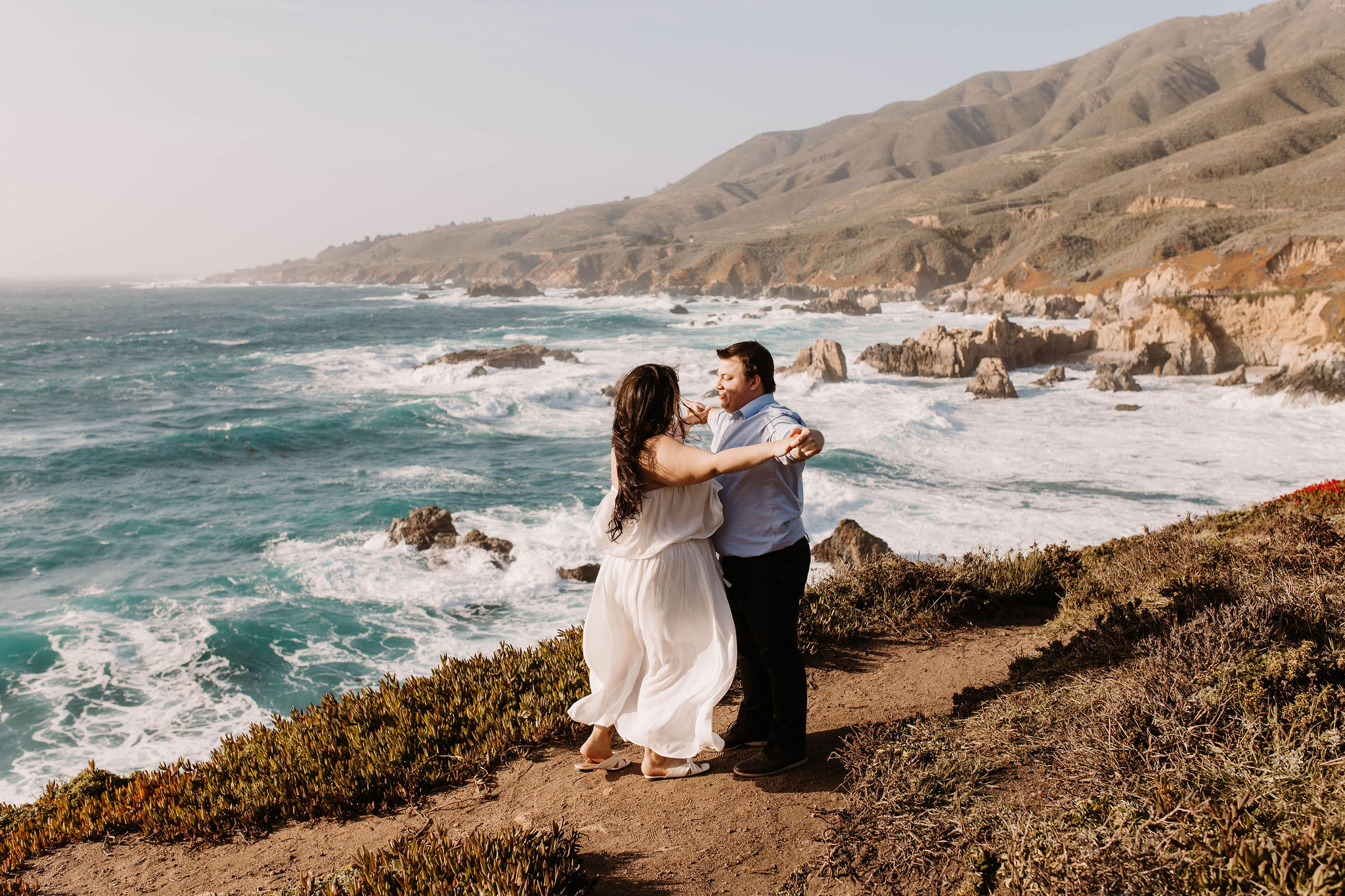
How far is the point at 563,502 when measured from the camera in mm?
18031

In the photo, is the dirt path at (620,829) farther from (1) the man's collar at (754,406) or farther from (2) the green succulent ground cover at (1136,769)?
(1) the man's collar at (754,406)

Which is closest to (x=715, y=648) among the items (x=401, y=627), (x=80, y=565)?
(x=401, y=627)

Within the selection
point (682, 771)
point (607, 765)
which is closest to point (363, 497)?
point (607, 765)

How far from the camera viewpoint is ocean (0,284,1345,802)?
35.4 feet

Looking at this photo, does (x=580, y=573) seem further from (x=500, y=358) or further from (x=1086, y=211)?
(x=1086, y=211)

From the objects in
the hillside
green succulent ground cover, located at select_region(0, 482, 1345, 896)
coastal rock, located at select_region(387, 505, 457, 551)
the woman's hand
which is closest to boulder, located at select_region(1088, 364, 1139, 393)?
the hillside

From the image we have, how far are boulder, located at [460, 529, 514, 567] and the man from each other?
35.3ft

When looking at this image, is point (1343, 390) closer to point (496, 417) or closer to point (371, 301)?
point (496, 417)

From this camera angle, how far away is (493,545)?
14.4 m

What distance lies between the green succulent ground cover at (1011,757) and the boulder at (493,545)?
27.3 ft

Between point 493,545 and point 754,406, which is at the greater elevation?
point 754,406

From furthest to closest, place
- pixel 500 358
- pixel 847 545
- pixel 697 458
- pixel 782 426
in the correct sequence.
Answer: pixel 500 358 → pixel 847 545 → pixel 782 426 → pixel 697 458

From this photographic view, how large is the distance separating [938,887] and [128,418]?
113ft

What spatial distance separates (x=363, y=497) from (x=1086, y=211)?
7867cm
